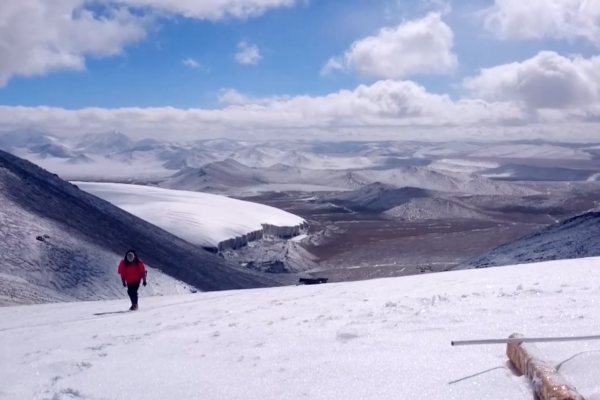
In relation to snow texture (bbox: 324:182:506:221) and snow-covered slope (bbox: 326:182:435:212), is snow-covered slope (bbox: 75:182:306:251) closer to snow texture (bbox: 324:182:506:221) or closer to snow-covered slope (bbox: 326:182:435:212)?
snow texture (bbox: 324:182:506:221)

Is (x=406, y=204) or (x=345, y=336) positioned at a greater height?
(x=345, y=336)

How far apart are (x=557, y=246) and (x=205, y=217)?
2702 cm

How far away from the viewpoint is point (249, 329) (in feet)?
21.9

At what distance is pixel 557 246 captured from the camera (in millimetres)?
18000

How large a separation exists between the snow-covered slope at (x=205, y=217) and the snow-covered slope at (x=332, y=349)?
2758 centimetres

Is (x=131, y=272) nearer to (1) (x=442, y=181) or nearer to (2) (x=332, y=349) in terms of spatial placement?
(2) (x=332, y=349)

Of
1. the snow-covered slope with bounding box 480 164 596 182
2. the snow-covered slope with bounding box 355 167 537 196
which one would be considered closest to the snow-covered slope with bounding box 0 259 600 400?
the snow-covered slope with bounding box 355 167 537 196

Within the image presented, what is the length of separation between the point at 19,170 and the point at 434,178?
91266 mm

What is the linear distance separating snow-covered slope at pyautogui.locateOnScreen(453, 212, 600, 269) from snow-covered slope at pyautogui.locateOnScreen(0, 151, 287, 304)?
9.32 metres

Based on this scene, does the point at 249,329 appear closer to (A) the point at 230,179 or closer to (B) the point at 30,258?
(B) the point at 30,258

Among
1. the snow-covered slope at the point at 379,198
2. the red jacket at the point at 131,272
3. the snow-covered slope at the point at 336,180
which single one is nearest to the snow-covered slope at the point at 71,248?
the red jacket at the point at 131,272

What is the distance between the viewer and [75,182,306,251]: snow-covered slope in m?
36.7

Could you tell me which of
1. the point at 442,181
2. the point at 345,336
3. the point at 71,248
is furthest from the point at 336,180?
the point at 345,336

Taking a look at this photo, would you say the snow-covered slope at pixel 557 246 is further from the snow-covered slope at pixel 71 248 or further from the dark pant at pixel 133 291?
the dark pant at pixel 133 291
